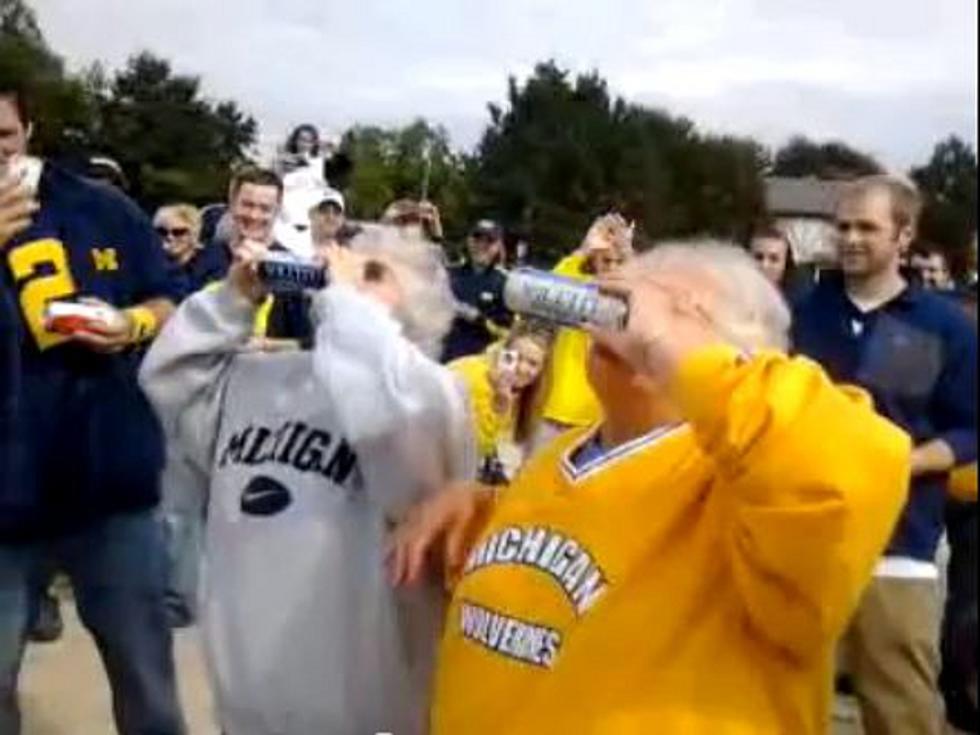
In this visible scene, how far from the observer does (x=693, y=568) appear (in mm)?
1652

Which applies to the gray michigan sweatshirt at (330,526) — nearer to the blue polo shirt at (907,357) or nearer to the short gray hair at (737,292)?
the short gray hair at (737,292)

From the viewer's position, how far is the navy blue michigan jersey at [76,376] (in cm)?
289

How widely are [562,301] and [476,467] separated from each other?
514 millimetres

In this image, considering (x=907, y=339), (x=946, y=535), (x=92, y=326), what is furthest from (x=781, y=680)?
(x=92, y=326)

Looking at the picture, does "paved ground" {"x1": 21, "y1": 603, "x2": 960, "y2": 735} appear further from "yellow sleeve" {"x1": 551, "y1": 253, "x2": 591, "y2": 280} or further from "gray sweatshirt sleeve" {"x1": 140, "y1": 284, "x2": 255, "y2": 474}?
"yellow sleeve" {"x1": 551, "y1": 253, "x2": 591, "y2": 280}

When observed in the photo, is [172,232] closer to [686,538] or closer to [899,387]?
[899,387]

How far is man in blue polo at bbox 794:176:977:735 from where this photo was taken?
2.16 meters

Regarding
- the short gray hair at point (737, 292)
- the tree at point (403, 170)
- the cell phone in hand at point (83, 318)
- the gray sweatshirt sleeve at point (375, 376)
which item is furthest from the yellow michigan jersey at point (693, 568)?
the cell phone in hand at point (83, 318)

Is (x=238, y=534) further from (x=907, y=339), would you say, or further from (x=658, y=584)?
(x=907, y=339)

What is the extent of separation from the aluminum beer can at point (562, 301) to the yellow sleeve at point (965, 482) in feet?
2.22

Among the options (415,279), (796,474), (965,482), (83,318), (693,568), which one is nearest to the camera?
(796,474)

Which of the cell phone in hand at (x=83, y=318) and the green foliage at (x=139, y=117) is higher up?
the green foliage at (x=139, y=117)

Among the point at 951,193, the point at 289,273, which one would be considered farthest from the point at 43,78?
the point at 951,193

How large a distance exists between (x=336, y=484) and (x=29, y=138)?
106 cm
